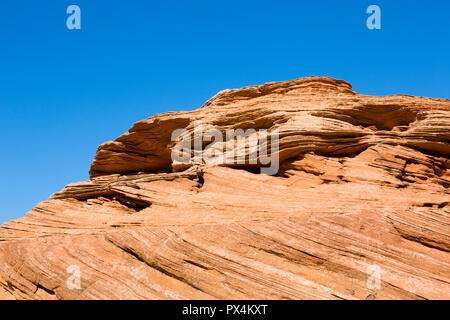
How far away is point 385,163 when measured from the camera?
17.5 meters

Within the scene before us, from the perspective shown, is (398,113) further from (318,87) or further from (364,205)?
(364,205)

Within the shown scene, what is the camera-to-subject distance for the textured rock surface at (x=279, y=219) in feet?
40.2

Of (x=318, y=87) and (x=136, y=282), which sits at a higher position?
(x=318, y=87)

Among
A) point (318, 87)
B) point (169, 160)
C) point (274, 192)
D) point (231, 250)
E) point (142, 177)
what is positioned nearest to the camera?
point (231, 250)

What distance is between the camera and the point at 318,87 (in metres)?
23.1

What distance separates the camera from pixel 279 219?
1413cm

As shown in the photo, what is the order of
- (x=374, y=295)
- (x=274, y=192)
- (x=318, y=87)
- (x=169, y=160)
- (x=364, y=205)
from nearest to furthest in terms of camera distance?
1. (x=374, y=295)
2. (x=364, y=205)
3. (x=274, y=192)
4. (x=318, y=87)
5. (x=169, y=160)

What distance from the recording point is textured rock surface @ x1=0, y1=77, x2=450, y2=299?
482 inches

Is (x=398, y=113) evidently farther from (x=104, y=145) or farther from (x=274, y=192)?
(x=104, y=145)

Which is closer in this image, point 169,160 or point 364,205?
point 364,205

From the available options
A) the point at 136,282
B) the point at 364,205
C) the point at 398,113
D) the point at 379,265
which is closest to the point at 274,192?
the point at 364,205
